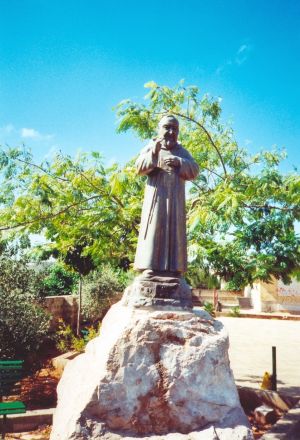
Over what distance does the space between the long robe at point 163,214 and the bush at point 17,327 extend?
4.31 meters

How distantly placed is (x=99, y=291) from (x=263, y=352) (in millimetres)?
6742

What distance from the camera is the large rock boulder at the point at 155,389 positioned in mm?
3549

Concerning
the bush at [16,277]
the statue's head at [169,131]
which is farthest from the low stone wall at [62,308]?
the statue's head at [169,131]

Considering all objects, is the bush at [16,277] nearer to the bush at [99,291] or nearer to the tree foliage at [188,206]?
the tree foliage at [188,206]

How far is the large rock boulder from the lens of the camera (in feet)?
11.6

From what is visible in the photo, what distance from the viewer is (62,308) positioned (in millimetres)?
13414

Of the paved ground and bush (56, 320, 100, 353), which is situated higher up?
bush (56, 320, 100, 353)

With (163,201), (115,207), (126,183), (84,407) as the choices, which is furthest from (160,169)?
(84,407)

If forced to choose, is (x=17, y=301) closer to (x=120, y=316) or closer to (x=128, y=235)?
(x=128, y=235)

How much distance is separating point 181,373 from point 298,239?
320 cm

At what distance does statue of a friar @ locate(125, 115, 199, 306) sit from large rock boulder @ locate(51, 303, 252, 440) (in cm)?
43

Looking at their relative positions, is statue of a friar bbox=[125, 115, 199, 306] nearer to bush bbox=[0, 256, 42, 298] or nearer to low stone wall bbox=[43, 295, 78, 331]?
bush bbox=[0, 256, 42, 298]

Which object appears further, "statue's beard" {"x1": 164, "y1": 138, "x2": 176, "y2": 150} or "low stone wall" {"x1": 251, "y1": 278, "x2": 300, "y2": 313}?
"low stone wall" {"x1": 251, "y1": 278, "x2": 300, "y2": 313}

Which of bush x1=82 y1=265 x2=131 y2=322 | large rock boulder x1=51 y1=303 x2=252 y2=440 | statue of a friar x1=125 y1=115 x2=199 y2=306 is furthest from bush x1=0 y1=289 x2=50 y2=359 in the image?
bush x1=82 y1=265 x2=131 y2=322
